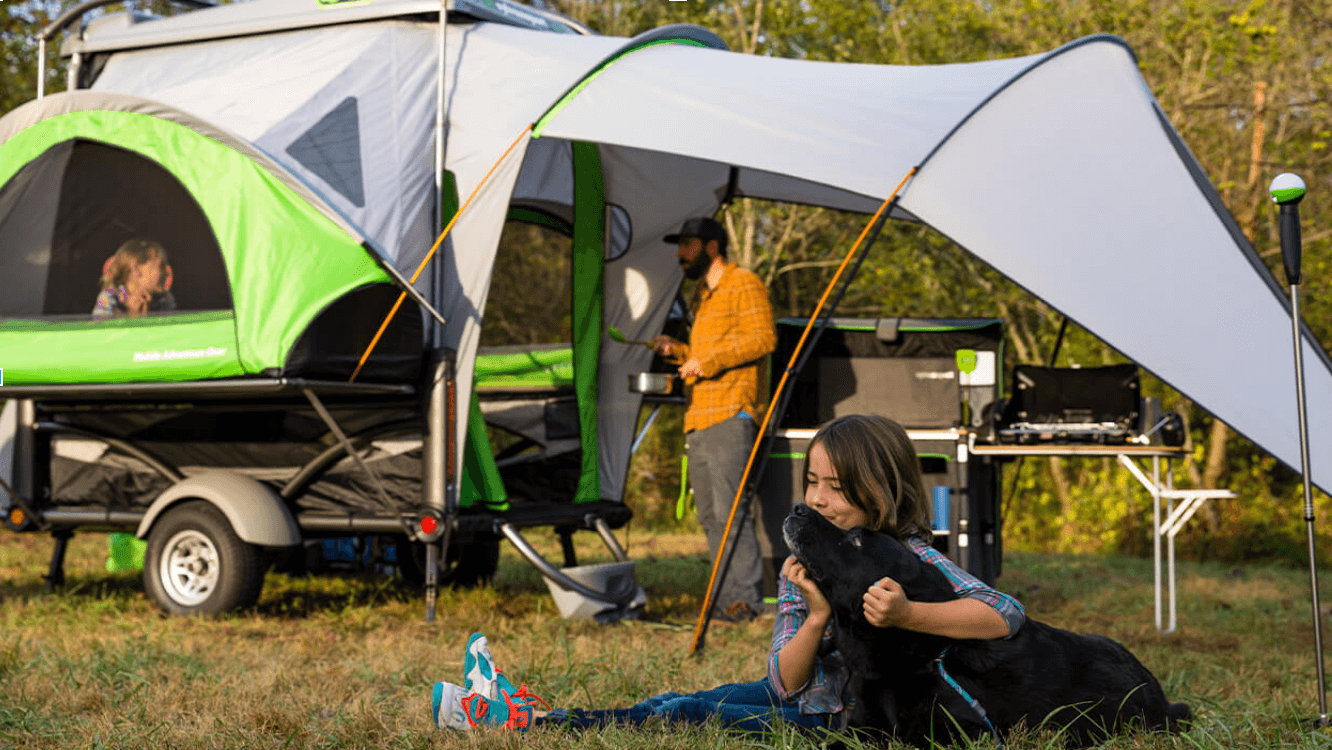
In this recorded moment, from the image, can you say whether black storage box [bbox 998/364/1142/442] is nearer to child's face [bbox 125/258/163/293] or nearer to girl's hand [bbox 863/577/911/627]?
girl's hand [bbox 863/577/911/627]

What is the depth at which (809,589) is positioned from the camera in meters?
2.55

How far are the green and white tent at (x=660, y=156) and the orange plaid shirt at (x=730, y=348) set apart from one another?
22.5 inches

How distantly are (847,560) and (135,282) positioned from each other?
13.7 ft

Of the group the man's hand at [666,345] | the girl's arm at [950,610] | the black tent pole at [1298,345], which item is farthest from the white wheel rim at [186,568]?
the black tent pole at [1298,345]

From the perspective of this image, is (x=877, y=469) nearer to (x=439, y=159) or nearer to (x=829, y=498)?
(x=829, y=498)

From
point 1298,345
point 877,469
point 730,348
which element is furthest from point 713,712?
point 730,348

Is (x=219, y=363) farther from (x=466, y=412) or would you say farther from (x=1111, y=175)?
(x=1111, y=175)

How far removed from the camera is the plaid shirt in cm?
265

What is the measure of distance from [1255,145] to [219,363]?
26.4 feet

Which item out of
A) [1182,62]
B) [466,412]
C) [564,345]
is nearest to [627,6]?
[1182,62]

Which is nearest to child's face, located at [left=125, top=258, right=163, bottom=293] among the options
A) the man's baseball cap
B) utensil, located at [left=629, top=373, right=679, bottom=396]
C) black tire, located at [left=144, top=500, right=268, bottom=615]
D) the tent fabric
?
black tire, located at [left=144, top=500, right=268, bottom=615]

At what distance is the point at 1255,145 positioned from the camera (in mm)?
9945

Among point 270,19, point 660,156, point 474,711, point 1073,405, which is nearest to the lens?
point 474,711

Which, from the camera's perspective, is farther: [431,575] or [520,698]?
[431,575]
